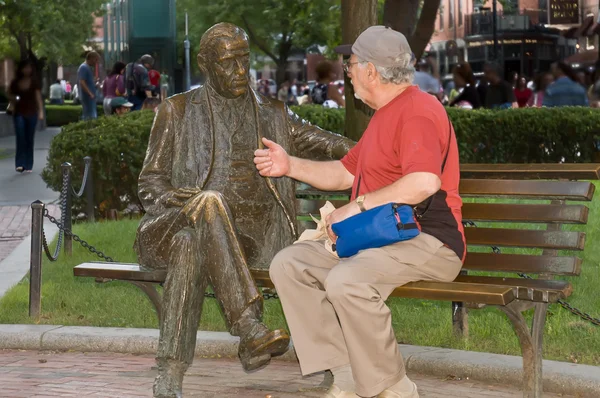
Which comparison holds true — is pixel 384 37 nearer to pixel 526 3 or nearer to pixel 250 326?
pixel 250 326

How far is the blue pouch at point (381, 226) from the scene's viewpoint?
4910mm

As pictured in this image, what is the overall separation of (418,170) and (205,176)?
1.35 meters

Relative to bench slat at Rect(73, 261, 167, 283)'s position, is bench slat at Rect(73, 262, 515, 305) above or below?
above

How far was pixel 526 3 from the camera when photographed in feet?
146

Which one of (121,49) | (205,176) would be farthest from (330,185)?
(121,49)

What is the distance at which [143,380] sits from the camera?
6.05m

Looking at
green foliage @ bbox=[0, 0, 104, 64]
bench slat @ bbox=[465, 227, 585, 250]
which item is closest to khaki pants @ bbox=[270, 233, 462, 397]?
bench slat @ bbox=[465, 227, 585, 250]

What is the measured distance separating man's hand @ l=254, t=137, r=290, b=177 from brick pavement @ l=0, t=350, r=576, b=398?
1024 millimetres

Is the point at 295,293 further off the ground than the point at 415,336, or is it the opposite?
the point at 295,293

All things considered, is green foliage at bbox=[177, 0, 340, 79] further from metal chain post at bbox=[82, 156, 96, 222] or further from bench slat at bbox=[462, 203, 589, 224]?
bench slat at bbox=[462, 203, 589, 224]

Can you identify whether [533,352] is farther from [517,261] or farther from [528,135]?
[528,135]

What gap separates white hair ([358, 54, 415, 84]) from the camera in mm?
5160

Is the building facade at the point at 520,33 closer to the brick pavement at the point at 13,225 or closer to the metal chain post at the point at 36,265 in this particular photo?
the brick pavement at the point at 13,225

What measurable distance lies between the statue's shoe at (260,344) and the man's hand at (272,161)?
0.74 metres
